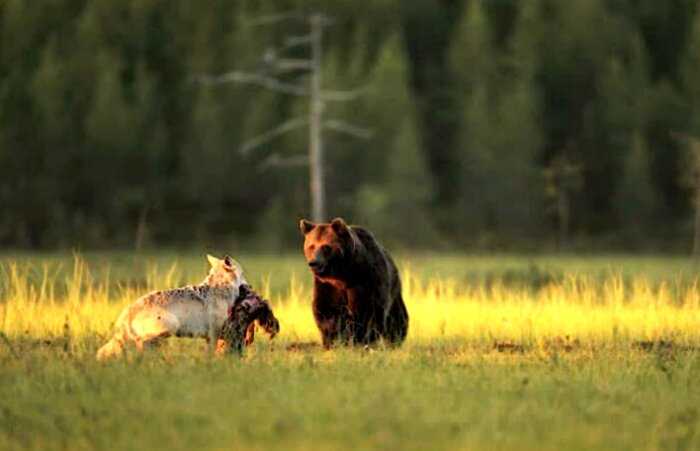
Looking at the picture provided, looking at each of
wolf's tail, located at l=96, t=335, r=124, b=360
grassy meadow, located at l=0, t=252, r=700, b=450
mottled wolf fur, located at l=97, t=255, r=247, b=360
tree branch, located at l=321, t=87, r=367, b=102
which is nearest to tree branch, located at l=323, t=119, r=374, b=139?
tree branch, located at l=321, t=87, r=367, b=102

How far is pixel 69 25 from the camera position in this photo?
73625 mm

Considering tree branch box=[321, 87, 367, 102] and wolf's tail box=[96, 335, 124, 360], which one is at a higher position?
tree branch box=[321, 87, 367, 102]

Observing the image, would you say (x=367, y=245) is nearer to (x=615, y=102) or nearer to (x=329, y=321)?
(x=329, y=321)

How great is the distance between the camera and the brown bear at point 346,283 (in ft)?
45.4

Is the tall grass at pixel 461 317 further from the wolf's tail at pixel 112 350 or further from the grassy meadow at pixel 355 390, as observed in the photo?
the wolf's tail at pixel 112 350

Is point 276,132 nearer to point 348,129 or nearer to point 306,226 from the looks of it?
point 348,129

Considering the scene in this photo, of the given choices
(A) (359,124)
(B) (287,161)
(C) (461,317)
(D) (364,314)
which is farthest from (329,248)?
(A) (359,124)

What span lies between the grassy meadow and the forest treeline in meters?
42.7

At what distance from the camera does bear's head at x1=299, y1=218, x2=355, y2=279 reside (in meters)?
→ 13.7

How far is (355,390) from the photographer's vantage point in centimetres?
1065

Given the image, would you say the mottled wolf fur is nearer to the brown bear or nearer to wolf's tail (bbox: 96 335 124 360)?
wolf's tail (bbox: 96 335 124 360)

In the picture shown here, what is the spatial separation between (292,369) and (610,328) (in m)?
5.53

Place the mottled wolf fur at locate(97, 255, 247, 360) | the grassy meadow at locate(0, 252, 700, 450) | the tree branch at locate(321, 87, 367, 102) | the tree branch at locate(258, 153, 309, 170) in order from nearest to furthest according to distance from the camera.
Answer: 1. the grassy meadow at locate(0, 252, 700, 450)
2. the mottled wolf fur at locate(97, 255, 247, 360)
3. the tree branch at locate(258, 153, 309, 170)
4. the tree branch at locate(321, 87, 367, 102)

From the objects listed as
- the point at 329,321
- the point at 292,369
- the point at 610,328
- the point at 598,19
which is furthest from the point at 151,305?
the point at 598,19
